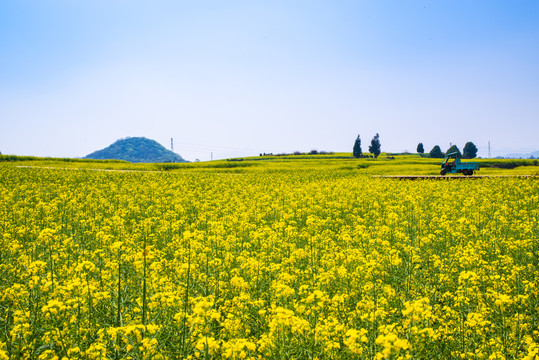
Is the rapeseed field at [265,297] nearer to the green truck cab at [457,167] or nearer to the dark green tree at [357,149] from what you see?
the green truck cab at [457,167]

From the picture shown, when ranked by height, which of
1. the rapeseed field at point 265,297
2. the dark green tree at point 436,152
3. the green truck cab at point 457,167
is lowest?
the rapeseed field at point 265,297

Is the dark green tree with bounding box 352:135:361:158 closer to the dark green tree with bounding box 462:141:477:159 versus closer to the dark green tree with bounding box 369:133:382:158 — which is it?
the dark green tree with bounding box 369:133:382:158

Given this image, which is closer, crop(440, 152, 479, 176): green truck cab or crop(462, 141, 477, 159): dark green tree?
crop(440, 152, 479, 176): green truck cab

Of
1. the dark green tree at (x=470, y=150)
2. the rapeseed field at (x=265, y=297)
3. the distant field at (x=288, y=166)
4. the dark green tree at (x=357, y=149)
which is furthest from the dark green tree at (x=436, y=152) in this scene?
the rapeseed field at (x=265, y=297)

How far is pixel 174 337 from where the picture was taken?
436 centimetres

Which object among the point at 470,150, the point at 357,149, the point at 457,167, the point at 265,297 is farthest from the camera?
the point at 470,150

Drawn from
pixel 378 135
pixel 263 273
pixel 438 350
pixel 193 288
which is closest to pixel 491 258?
pixel 438 350

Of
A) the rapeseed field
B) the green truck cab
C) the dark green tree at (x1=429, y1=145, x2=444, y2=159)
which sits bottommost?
the rapeseed field

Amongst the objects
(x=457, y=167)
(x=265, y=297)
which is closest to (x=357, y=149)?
(x=457, y=167)

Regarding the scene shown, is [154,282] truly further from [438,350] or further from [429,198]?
[429,198]

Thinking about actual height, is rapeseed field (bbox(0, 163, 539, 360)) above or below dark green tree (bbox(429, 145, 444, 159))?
below

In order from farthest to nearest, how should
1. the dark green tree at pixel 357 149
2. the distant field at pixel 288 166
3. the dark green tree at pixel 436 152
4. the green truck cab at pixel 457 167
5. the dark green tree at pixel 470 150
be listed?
the dark green tree at pixel 436 152 → the dark green tree at pixel 470 150 → the dark green tree at pixel 357 149 → the distant field at pixel 288 166 → the green truck cab at pixel 457 167

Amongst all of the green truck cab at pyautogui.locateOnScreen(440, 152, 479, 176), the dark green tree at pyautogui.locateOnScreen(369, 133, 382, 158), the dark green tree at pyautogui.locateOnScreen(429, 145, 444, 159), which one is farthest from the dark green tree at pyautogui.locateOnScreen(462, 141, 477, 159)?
the green truck cab at pyautogui.locateOnScreen(440, 152, 479, 176)

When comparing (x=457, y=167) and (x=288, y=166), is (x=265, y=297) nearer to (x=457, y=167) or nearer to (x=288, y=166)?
(x=457, y=167)
